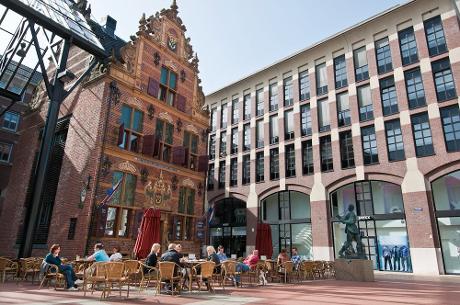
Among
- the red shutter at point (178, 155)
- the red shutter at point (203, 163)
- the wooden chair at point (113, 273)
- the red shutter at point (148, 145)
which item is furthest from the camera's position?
the red shutter at point (203, 163)

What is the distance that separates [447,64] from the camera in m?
21.0

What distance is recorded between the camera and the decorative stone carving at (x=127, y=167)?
1418 centimetres

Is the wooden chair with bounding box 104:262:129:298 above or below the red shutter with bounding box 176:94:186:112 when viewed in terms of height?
below

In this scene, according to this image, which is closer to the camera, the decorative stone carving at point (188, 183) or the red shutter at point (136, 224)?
the red shutter at point (136, 224)

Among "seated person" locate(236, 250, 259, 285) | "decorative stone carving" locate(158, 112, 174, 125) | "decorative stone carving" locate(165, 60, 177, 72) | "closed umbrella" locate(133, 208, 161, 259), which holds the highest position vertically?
"decorative stone carving" locate(165, 60, 177, 72)

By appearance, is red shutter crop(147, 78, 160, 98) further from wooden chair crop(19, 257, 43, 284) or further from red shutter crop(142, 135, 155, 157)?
wooden chair crop(19, 257, 43, 284)

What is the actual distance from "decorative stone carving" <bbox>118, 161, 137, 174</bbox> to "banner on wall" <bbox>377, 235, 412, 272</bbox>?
17199mm

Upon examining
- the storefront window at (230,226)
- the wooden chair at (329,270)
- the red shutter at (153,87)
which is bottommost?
the wooden chair at (329,270)

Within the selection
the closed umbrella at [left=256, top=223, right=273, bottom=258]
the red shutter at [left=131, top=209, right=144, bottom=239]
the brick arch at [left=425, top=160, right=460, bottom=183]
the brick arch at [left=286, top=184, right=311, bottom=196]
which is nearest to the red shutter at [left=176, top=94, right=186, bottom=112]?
the red shutter at [left=131, top=209, right=144, bottom=239]

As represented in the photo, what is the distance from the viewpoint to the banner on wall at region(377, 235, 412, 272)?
2045 centimetres

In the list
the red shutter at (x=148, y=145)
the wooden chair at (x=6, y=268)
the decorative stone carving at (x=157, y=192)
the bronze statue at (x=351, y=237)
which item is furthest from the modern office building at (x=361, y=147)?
the wooden chair at (x=6, y=268)

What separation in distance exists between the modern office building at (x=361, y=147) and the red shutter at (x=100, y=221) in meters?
16.8

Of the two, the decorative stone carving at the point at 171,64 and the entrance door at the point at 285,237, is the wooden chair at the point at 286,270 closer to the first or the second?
the decorative stone carving at the point at 171,64

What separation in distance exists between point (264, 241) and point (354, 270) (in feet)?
14.2
